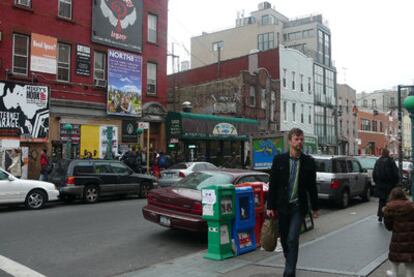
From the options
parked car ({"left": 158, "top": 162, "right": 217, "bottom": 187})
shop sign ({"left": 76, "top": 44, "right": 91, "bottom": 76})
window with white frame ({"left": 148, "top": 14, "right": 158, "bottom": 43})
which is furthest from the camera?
window with white frame ({"left": 148, "top": 14, "right": 158, "bottom": 43})

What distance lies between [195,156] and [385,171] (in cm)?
1952

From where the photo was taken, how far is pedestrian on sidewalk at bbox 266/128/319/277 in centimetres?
562

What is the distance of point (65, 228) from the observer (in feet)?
34.5

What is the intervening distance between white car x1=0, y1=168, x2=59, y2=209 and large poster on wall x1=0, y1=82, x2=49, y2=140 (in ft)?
22.3

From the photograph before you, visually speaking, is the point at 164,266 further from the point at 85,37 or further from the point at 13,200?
the point at 85,37

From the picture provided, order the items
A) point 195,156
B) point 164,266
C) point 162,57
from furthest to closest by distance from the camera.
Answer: point 195,156, point 162,57, point 164,266

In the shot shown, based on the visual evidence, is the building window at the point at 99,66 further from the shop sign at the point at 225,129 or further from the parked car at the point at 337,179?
Result: the parked car at the point at 337,179

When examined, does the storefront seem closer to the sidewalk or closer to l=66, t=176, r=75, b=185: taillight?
l=66, t=176, r=75, b=185: taillight

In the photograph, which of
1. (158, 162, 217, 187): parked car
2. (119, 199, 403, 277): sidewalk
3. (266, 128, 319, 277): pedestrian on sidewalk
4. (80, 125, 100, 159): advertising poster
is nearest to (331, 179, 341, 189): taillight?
(119, 199, 403, 277): sidewalk

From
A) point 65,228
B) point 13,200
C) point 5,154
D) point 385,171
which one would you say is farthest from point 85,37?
point 385,171

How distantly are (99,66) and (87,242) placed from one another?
1649cm

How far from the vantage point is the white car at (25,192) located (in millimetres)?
13242

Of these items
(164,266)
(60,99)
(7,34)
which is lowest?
(164,266)

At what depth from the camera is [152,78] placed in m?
27.3
